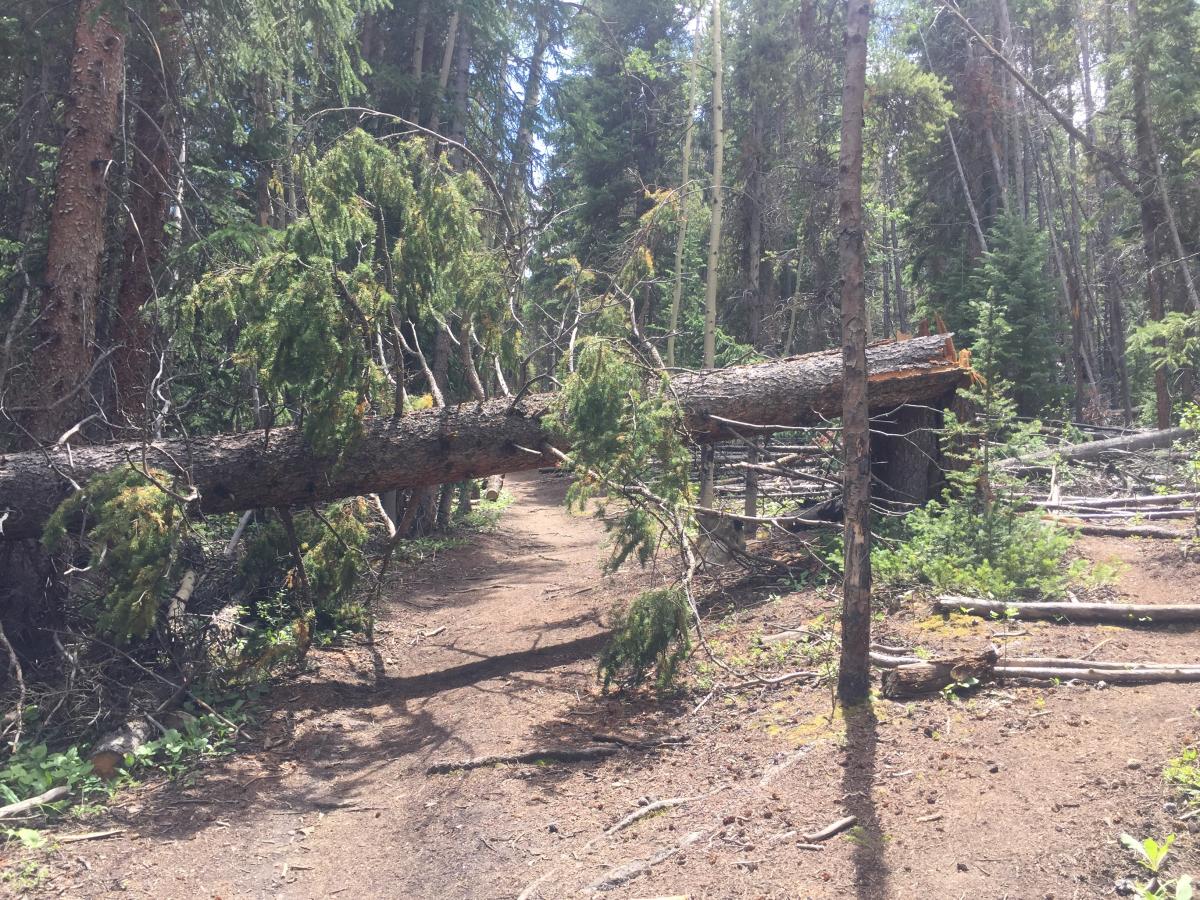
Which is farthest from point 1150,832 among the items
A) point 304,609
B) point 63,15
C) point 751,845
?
point 63,15

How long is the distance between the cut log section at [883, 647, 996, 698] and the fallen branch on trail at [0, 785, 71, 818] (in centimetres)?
523

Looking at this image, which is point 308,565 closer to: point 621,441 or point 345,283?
point 345,283

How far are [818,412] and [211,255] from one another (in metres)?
6.13

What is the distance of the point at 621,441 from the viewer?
6.73m

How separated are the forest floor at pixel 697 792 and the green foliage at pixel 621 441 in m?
1.33

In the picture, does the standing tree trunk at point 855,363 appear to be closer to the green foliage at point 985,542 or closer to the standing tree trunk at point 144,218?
the green foliage at point 985,542

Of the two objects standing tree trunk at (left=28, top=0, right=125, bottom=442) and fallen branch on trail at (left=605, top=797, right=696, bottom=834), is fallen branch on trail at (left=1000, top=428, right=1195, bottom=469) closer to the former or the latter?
fallen branch on trail at (left=605, top=797, right=696, bottom=834)

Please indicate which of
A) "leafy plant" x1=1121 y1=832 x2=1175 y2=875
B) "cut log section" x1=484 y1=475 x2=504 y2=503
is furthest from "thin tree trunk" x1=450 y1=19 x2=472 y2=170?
"leafy plant" x1=1121 y1=832 x2=1175 y2=875

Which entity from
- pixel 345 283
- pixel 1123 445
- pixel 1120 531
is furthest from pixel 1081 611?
pixel 1123 445

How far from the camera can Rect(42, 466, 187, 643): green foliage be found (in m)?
6.16

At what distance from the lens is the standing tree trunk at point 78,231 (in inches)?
279

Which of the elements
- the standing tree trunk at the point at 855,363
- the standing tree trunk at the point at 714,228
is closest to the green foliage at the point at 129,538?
the standing tree trunk at the point at 855,363

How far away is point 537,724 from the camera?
6.42 meters

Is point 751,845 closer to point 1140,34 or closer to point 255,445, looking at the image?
point 255,445
